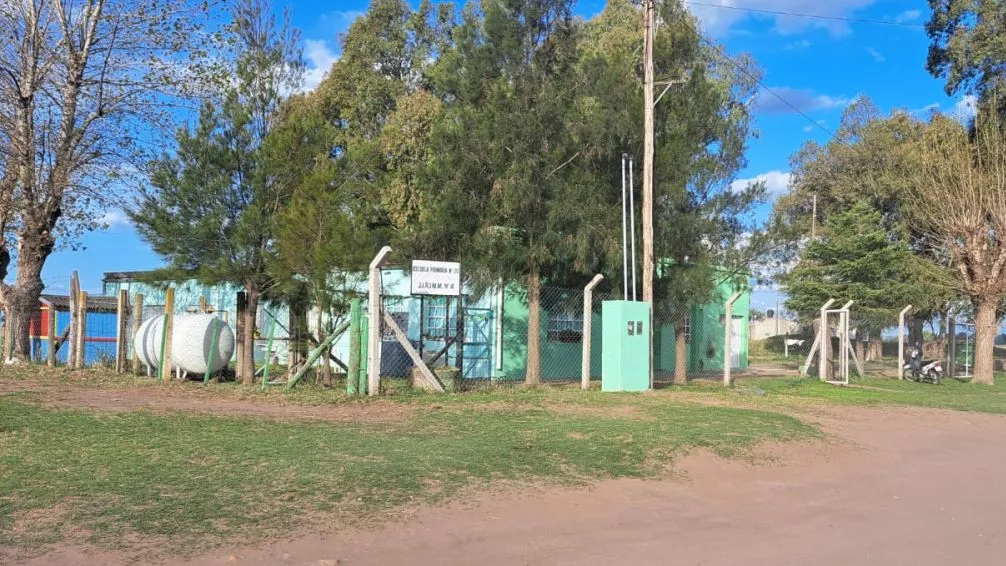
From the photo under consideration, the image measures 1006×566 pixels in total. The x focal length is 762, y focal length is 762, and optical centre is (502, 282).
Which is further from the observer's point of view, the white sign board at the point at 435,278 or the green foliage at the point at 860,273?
the green foliage at the point at 860,273

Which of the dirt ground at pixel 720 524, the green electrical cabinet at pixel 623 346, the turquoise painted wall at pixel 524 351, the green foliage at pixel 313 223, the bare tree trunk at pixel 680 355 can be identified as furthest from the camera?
the turquoise painted wall at pixel 524 351

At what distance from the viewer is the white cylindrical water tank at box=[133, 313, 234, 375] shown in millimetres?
15430

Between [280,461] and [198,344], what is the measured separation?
892 centimetres

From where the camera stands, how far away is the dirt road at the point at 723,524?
17.8ft

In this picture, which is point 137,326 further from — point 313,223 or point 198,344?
point 313,223

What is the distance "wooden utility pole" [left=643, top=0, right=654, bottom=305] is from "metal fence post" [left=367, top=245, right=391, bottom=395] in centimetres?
592

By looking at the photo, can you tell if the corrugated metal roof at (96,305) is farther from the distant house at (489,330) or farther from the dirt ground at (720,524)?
the dirt ground at (720,524)

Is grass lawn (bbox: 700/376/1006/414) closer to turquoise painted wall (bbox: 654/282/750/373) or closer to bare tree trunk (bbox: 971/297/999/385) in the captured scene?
bare tree trunk (bbox: 971/297/999/385)

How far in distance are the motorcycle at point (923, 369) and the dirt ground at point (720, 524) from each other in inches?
554

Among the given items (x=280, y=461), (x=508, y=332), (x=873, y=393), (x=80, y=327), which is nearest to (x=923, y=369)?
(x=873, y=393)

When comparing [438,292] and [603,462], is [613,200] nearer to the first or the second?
[438,292]

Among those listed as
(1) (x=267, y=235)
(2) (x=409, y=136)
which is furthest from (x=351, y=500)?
(2) (x=409, y=136)

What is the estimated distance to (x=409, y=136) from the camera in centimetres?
2733

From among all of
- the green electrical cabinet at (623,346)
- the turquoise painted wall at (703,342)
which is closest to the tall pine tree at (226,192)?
the green electrical cabinet at (623,346)
